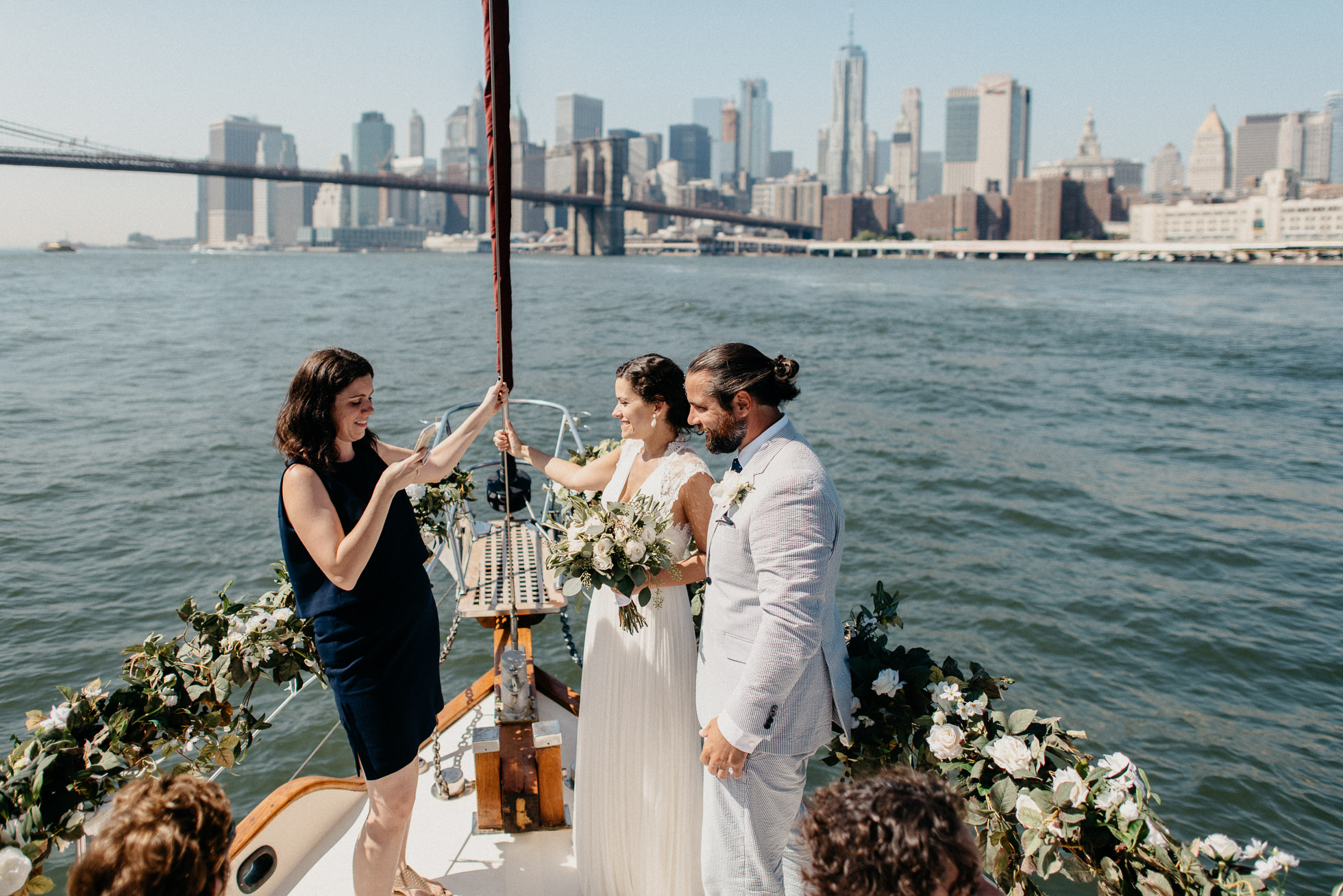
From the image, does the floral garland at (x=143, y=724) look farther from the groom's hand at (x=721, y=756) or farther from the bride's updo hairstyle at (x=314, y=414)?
the groom's hand at (x=721, y=756)

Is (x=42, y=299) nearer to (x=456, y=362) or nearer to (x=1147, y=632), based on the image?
(x=456, y=362)

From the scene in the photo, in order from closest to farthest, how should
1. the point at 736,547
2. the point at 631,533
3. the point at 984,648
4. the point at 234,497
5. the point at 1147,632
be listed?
the point at 736,547, the point at 631,533, the point at 984,648, the point at 1147,632, the point at 234,497

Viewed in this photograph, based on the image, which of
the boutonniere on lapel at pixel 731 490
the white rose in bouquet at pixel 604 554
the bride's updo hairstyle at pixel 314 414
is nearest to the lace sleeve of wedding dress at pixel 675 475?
the white rose in bouquet at pixel 604 554

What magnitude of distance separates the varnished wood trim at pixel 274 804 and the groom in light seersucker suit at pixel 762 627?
1.38 metres

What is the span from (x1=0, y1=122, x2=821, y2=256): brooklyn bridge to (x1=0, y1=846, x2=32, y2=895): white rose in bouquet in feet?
162

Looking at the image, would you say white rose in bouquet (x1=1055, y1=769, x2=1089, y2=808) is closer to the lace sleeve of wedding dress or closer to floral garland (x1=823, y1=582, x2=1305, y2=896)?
floral garland (x1=823, y1=582, x2=1305, y2=896)

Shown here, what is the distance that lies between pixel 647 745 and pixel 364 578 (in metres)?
0.92

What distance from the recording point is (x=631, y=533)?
242 centimetres

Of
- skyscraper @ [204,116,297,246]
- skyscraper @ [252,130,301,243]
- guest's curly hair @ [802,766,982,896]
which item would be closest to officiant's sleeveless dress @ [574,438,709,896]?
guest's curly hair @ [802,766,982,896]

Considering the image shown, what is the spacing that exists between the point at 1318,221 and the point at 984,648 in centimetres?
12038

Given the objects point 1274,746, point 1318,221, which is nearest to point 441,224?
point 1318,221

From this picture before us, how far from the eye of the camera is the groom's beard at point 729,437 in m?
2.22

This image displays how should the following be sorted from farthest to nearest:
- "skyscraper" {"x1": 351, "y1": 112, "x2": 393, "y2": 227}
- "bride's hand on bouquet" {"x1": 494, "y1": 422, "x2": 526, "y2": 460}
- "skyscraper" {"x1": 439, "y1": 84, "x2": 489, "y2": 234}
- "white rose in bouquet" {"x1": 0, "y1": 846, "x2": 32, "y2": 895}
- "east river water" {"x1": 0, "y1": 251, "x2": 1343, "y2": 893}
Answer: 1. "skyscraper" {"x1": 351, "y1": 112, "x2": 393, "y2": 227}
2. "skyscraper" {"x1": 439, "y1": 84, "x2": 489, "y2": 234}
3. "east river water" {"x1": 0, "y1": 251, "x2": 1343, "y2": 893}
4. "bride's hand on bouquet" {"x1": 494, "y1": 422, "x2": 526, "y2": 460}
5. "white rose in bouquet" {"x1": 0, "y1": 846, "x2": 32, "y2": 895}

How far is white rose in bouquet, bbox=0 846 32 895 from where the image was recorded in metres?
1.73
